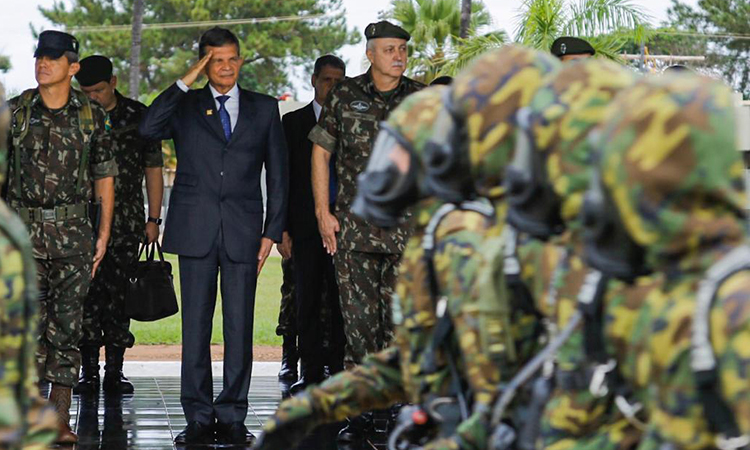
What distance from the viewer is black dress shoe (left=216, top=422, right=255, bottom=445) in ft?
26.4

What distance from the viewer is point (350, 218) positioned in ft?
28.0

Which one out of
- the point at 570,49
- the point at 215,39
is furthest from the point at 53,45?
the point at 570,49

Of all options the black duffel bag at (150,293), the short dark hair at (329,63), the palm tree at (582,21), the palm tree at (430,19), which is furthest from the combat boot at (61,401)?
the palm tree at (430,19)

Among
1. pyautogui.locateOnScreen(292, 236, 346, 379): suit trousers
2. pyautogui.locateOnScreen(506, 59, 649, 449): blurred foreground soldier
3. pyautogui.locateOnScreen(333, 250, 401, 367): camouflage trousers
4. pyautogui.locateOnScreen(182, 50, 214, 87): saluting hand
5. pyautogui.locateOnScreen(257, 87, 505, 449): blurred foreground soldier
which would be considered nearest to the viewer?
pyautogui.locateOnScreen(506, 59, 649, 449): blurred foreground soldier

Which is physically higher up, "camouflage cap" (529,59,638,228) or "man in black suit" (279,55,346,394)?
"camouflage cap" (529,59,638,228)

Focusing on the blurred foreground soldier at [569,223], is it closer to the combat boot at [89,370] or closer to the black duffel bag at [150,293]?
the black duffel bag at [150,293]

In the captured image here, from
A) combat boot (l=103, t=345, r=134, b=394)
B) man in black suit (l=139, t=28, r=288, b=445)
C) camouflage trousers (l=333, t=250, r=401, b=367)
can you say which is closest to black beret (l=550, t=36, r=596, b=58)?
camouflage trousers (l=333, t=250, r=401, b=367)

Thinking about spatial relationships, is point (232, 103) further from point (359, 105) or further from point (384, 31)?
point (384, 31)

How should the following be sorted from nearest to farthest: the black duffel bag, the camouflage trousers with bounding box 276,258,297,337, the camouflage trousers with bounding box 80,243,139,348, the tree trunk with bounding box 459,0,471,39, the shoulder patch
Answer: the shoulder patch, the black duffel bag, the camouflage trousers with bounding box 80,243,139,348, the camouflage trousers with bounding box 276,258,297,337, the tree trunk with bounding box 459,0,471,39

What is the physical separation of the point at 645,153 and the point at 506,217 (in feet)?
2.95

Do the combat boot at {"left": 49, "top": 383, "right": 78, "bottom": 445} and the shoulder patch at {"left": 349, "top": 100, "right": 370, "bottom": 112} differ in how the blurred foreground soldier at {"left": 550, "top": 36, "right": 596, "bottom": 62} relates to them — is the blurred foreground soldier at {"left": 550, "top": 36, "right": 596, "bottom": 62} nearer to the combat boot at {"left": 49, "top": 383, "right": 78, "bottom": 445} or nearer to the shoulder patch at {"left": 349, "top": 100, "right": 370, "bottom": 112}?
the shoulder patch at {"left": 349, "top": 100, "right": 370, "bottom": 112}


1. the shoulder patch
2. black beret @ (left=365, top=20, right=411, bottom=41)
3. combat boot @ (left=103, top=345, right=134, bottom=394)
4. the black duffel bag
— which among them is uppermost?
black beret @ (left=365, top=20, right=411, bottom=41)

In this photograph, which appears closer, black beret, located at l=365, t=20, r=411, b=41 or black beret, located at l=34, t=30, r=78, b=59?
black beret, located at l=34, t=30, r=78, b=59

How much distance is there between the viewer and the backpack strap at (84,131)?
8.02 metres
